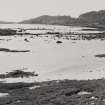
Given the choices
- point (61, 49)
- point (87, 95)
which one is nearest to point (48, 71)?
point (87, 95)

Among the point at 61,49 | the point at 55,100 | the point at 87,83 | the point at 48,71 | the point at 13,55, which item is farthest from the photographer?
the point at 61,49

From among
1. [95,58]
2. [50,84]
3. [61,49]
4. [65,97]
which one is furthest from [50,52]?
[65,97]

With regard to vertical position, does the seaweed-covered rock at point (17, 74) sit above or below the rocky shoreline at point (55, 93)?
below

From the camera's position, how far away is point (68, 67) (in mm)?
32219

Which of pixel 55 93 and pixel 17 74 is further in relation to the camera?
pixel 17 74

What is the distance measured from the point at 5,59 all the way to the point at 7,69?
6.54 meters

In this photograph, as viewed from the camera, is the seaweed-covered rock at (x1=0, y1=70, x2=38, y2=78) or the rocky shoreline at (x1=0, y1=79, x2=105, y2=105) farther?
the seaweed-covered rock at (x1=0, y1=70, x2=38, y2=78)

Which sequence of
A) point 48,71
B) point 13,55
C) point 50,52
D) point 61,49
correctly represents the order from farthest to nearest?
point 61,49 < point 50,52 < point 13,55 < point 48,71

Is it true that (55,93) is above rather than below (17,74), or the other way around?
above

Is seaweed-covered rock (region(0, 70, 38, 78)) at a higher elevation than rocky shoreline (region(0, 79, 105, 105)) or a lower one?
lower

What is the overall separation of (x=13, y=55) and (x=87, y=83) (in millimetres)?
20814

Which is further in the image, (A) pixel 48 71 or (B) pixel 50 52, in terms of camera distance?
(B) pixel 50 52

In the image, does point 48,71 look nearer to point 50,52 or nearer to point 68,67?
point 68,67

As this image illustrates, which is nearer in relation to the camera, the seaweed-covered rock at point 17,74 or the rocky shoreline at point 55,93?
the rocky shoreline at point 55,93
